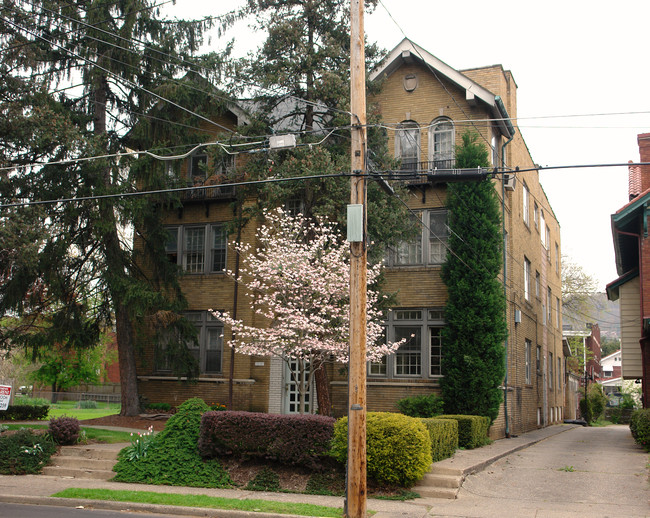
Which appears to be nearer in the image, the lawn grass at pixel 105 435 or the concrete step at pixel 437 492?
the concrete step at pixel 437 492

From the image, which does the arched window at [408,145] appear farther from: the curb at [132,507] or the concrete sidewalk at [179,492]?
the curb at [132,507]

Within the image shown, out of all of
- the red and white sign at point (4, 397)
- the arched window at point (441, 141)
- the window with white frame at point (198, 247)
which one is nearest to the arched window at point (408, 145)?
the arched window at point (441, 141)

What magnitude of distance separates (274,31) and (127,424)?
13.0 m

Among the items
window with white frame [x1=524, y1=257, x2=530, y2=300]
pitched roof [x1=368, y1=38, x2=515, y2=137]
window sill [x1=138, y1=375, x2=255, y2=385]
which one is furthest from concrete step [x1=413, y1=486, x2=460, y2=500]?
window with white frame [x1=524, y1=257, x2=530, y2=300]

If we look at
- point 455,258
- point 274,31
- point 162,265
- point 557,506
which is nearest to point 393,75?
point 274,31

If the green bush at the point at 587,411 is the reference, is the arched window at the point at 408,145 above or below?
above

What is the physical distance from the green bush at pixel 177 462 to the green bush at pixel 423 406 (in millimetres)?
7703

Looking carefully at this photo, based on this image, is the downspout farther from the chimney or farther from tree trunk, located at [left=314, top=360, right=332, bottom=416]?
tree trunk, located at [left=314, top=360, right=332, bottom=416]

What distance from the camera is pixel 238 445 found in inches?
540

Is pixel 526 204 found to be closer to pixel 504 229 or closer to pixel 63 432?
pixel 504 229

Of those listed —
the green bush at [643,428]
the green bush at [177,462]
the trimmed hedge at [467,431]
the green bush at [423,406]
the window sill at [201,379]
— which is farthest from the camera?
the window sill at [201,379]

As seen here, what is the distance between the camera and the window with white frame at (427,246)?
72.1 feet

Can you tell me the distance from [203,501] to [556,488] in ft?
22.4

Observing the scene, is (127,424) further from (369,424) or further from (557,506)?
(557,506)
